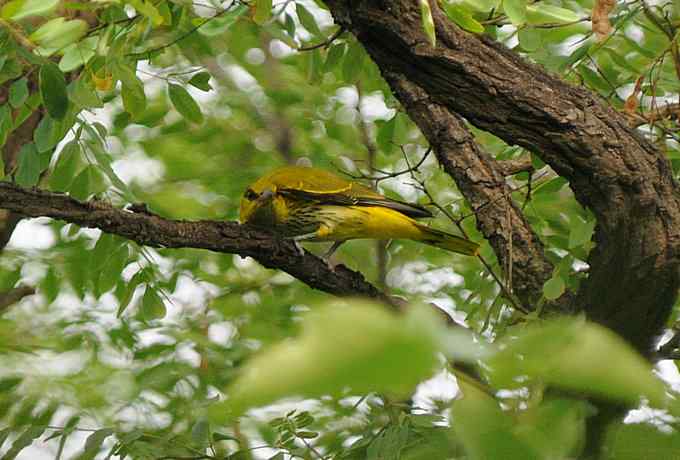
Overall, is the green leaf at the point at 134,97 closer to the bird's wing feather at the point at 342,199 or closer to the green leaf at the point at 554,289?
the green leaf at the point at 554,289

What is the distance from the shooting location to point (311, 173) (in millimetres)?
4723

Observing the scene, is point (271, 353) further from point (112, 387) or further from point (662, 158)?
point (112, 387)

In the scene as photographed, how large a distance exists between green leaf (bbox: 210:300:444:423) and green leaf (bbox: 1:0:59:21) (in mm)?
1364

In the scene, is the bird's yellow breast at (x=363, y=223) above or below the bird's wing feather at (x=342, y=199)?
below

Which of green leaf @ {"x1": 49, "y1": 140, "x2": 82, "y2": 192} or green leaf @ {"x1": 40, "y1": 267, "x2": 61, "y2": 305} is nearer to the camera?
green leaf @ {"x1": 49, "y1": 140, "x2": 82, "y2": 192}

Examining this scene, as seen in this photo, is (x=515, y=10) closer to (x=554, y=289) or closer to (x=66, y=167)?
(x=554, y=289)

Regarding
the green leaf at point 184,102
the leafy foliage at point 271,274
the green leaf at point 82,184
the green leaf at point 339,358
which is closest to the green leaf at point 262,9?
the leafy foliage at point 271,274

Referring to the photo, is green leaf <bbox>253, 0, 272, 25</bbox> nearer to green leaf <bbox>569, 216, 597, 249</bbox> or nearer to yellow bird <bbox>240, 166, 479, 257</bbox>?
green leaf <bbox>569, 216, 597, 249</bbox>

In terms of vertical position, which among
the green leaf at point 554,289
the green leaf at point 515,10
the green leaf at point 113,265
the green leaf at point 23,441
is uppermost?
the green leaf at point 515,10

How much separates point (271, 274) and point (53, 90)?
3065 millimetres

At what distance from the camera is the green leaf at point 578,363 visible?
721mm

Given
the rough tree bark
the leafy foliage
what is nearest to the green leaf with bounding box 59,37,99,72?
the leafy foliage

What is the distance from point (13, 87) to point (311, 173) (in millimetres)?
2047

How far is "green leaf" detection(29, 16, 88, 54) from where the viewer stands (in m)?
2.19
